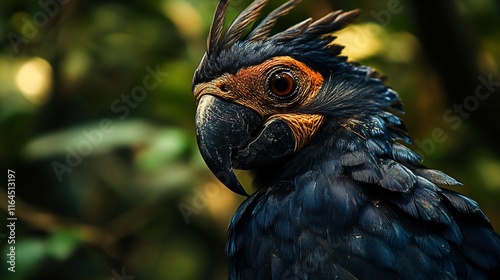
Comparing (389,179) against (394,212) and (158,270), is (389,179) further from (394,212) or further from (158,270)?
(158,270)

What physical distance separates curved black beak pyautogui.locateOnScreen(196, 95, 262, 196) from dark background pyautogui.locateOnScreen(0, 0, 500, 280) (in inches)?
50.0

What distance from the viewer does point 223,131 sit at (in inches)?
77.3

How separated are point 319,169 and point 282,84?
1.03 feet

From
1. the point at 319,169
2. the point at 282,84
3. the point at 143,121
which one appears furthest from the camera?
the point at 143,121

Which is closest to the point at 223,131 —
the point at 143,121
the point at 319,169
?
the point at 319,169

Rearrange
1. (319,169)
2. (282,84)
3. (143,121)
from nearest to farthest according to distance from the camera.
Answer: (319,169) < (282,84) < (143,121)

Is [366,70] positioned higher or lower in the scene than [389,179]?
higher

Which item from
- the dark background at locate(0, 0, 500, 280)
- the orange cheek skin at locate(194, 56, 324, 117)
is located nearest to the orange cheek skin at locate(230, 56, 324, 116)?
the orange cheek skin at locate(194, 56, 324, 117)

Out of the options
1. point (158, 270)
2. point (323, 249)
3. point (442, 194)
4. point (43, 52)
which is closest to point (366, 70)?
point (442, 194)

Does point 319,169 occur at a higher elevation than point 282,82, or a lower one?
lower

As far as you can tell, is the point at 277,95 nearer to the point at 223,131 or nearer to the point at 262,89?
the point at 262,89

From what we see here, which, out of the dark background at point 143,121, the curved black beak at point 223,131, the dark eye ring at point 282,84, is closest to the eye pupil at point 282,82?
the dark eye ring at point 282,84

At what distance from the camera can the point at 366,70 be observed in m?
2.13

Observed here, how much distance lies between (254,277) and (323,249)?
0.24m
